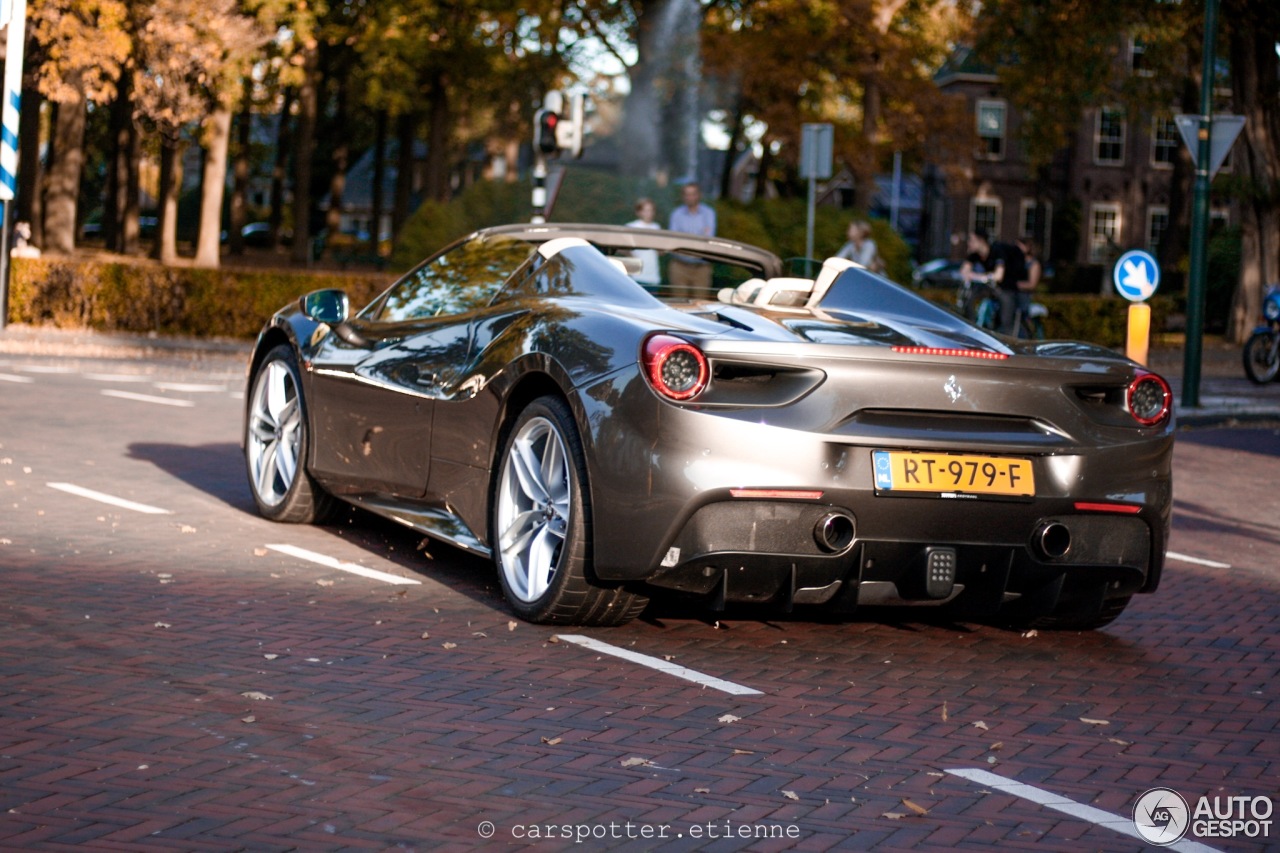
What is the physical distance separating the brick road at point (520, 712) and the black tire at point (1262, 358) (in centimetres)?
1413

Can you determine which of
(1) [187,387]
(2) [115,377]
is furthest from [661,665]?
(2) [115,377]

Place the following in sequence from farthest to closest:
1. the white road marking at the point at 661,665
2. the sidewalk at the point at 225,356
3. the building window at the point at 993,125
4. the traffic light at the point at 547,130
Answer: the building window at the point at 993,125
the traffic light at the point at 547,130
the sidewalk at the point at 225,356
the white road marking at the point at 661,665

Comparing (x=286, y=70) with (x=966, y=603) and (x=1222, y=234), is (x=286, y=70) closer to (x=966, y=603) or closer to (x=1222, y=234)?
(x=1222, y=234)

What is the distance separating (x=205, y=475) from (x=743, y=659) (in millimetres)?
5084

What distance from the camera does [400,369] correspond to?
694cm

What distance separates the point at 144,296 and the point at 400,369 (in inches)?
715

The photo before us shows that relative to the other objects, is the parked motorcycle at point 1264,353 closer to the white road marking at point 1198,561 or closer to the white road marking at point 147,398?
the white road marking at point 147,398

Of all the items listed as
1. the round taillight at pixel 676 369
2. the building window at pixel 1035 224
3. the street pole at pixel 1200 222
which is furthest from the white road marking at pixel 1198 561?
the building window at pixel 1035 224

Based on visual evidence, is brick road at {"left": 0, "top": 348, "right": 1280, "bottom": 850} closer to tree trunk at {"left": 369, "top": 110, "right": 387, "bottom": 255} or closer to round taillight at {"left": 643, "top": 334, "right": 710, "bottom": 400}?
round taillight at {"left": 643, "top": 334, "right": 710, "bottom": 400}

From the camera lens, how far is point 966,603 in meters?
5.75

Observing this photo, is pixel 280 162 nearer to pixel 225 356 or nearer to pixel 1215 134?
pixel 225 356

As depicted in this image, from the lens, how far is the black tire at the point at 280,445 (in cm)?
791

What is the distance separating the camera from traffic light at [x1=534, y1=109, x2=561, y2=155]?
20.7 metres

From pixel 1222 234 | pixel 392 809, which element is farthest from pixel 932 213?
pixel 392 809
